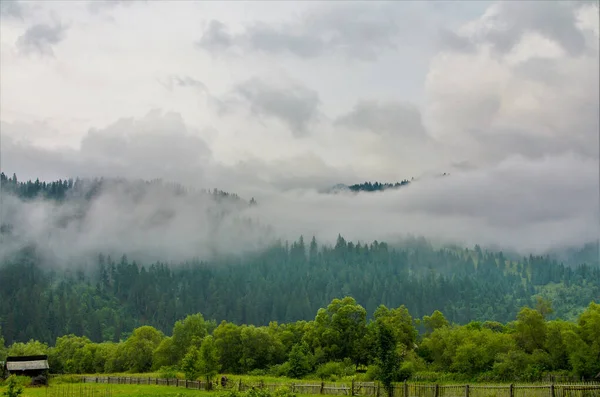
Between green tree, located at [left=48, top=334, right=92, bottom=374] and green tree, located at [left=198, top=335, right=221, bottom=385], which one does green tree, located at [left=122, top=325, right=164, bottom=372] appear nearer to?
green tree, located at [left=48, top=334, right=92, bottom=374]

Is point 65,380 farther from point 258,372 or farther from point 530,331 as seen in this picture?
point 530,331

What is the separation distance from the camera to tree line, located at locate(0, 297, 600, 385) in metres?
80.2

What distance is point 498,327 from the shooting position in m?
153

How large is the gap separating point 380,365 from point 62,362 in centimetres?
10623

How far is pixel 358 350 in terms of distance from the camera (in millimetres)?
119312

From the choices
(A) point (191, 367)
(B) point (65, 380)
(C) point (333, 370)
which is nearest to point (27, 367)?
(B) point (65, 380)

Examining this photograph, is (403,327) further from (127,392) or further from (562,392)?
(562,392)

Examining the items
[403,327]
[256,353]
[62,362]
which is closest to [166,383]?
[256,353]

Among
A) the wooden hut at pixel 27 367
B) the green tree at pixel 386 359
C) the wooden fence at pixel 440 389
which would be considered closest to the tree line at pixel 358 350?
the green tree at pixel 386 359

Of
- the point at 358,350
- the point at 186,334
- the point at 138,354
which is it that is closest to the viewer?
the point at 358,350

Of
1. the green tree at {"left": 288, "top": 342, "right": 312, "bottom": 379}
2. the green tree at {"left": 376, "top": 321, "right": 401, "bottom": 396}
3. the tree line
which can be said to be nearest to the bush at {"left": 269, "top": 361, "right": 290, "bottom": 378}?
the tree line

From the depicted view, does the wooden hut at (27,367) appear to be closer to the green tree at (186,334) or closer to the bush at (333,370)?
the green tree at (186,334)

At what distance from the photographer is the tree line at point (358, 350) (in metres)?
80.2

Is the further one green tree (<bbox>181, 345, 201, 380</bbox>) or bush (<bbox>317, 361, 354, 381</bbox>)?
bush (<bbox>317, 361, 354, 381</bbox>)
